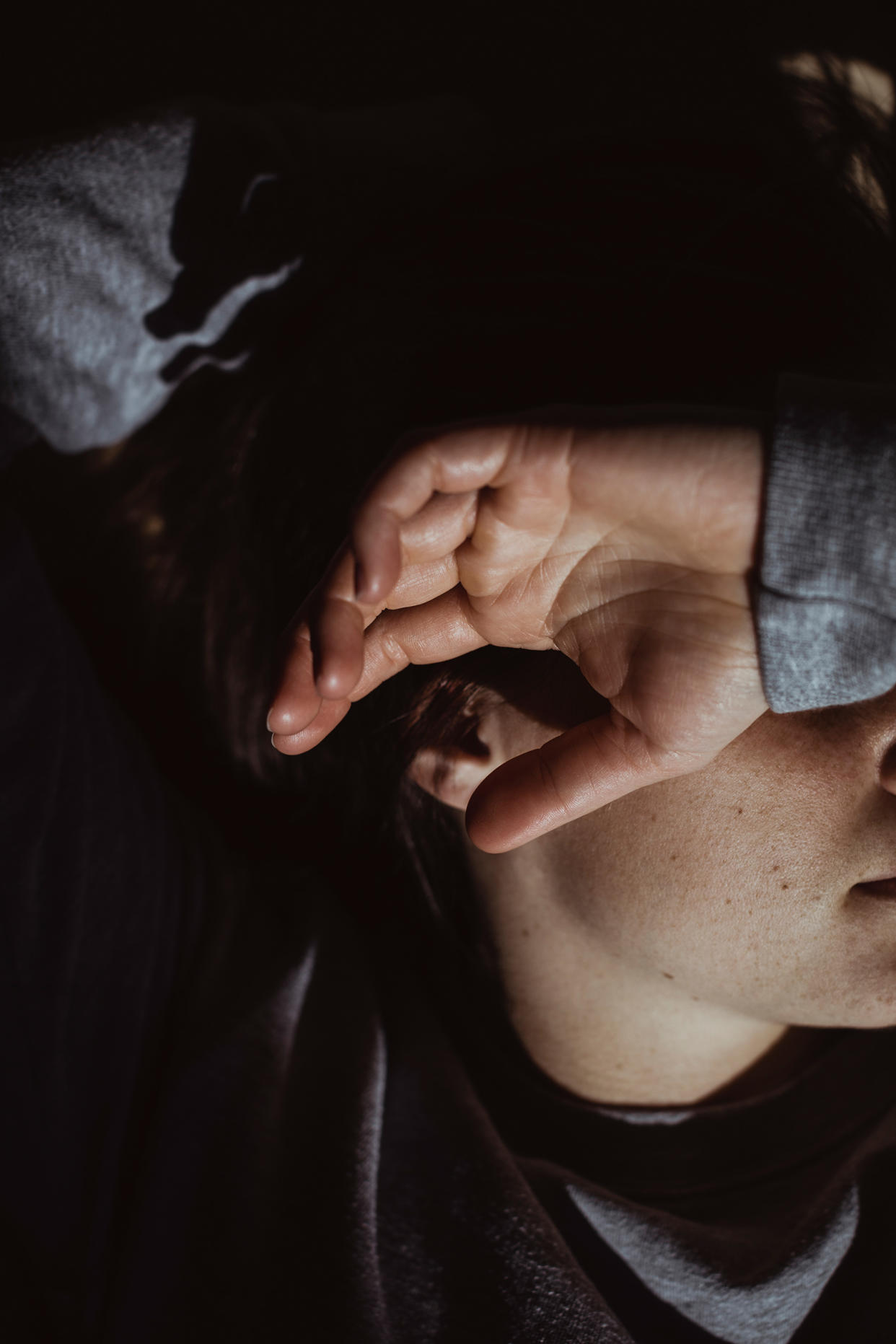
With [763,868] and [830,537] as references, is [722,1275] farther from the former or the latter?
[830,537]

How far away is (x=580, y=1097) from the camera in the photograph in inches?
32.2

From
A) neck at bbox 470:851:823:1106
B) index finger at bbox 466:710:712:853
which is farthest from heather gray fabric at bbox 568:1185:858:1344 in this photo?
index finger at bbox 466:710:712:853

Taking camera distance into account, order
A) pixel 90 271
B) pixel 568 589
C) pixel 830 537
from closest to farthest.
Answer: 1. pixel 830 537
2. pixel 568 589
3. pixel 90 271

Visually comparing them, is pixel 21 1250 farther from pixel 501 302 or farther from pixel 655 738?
pixel 501 302

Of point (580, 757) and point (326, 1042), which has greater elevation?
point (580, 757)

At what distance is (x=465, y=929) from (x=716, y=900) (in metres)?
0.34

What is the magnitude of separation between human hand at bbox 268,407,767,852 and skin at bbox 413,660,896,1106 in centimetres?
9

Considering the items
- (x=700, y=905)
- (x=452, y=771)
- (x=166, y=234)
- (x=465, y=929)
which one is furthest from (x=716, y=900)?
(x=166, y=234)

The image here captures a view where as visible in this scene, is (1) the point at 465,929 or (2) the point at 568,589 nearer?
(2) the point at 568,589

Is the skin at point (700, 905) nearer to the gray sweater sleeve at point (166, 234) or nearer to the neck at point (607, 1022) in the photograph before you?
the neck at point (607, 1022)

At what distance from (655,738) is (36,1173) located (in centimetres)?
64

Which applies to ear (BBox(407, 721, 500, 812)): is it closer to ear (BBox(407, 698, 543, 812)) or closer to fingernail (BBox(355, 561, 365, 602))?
ear (BBox(407, 698, 543, 812))

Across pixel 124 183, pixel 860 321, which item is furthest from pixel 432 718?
pixel 124 183

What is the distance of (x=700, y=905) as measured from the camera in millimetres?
598
